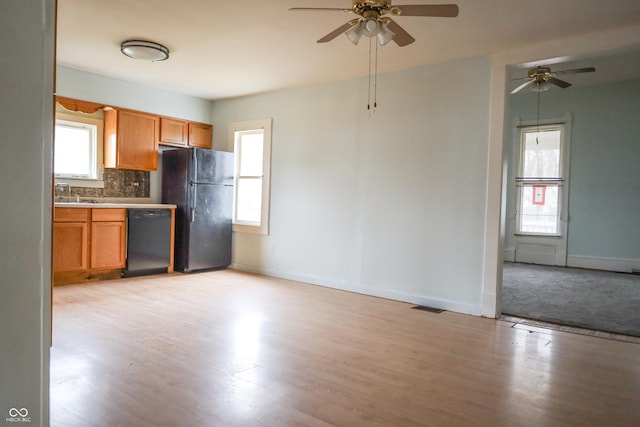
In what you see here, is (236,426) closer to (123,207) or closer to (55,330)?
(55,330)

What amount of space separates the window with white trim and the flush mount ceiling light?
6.13m

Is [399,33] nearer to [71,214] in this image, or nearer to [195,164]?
[195,164]

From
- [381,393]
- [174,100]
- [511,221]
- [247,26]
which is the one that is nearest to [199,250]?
[174,100]

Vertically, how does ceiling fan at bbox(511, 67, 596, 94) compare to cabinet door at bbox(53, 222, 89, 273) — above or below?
above

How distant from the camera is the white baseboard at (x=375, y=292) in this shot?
4211 millimetres

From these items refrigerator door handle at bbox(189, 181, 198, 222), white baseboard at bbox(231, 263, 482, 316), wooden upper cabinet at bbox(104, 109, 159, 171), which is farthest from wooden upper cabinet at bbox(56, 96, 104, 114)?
white baseboard at bbox(231, 263, 482, 316)

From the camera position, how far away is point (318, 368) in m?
2.67

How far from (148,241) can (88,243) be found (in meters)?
0.73

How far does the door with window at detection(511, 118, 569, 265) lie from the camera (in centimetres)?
712

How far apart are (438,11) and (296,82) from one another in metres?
2.90

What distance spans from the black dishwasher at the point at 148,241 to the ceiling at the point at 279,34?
1740 mm

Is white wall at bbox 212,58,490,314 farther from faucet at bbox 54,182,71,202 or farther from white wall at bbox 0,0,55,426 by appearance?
white wall at bbox 0,0,55,426

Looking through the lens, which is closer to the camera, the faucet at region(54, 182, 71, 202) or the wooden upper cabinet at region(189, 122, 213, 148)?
the faucet at region(54, 182, 71, 202)

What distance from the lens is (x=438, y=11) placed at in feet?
8.67
